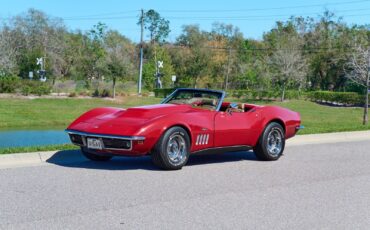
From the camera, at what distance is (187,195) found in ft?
21.5

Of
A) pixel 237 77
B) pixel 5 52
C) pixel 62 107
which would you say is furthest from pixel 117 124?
pixel 237 77

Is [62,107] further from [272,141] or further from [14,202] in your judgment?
[14,202]

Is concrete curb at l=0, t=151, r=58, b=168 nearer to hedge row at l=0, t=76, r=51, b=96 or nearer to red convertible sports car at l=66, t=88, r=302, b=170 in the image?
red convertible sports car at l=66, t=88, r=302, b=170

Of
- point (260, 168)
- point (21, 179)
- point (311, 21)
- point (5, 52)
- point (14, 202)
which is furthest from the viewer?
point (311, 21)

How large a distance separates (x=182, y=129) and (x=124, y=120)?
854 millimetres

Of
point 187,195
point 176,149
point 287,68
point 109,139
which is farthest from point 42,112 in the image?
point 287,68

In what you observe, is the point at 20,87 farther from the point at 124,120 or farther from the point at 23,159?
the point at 124,120

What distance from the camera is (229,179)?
775 centimetres

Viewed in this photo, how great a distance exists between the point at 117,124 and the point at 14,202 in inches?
94.1

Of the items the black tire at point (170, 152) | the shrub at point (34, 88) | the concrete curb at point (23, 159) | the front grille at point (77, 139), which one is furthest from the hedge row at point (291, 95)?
the front grille at point (77, 139)

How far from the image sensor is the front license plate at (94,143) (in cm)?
786

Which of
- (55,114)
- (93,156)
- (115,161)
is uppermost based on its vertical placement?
(93,156)

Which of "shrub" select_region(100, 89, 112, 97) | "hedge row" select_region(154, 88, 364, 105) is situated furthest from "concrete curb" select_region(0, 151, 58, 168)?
"hedge row" select_region(154, 88, 364, 105)

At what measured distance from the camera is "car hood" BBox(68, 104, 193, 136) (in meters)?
7.80
